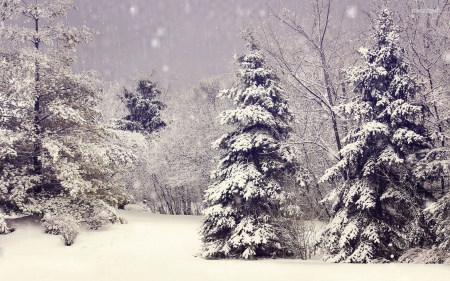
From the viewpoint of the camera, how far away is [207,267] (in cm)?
928

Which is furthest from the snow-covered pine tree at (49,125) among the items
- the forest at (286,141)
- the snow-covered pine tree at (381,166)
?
the snow-covered pine tree at (381,166)

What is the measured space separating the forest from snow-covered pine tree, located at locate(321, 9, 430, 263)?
0.14 ft

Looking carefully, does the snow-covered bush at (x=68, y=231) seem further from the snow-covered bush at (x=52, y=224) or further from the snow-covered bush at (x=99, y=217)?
the snow-covered bush at (x=99, y=217)

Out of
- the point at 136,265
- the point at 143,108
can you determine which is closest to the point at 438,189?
the point at 136,265

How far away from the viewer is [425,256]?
874 centimetres

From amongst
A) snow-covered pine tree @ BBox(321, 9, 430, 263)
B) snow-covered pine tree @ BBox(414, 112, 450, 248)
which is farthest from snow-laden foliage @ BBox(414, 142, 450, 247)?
snow-covered pine tree @ BBox(321, 9, 430, 263)

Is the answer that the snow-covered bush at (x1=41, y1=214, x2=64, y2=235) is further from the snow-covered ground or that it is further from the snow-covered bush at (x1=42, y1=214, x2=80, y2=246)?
the snow-covered ground

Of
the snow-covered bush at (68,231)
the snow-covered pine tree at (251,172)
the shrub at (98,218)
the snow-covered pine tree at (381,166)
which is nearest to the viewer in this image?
the snow-covered pine tree at (381,166)

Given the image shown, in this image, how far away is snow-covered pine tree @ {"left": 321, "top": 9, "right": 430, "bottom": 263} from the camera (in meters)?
9.73

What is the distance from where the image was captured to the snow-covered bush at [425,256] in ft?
27.9

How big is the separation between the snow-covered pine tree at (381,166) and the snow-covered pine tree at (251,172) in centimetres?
205

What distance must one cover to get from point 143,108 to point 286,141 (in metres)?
24.2

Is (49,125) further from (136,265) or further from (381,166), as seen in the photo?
(381,166)

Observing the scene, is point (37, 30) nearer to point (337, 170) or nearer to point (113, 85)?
point (337, 170)
